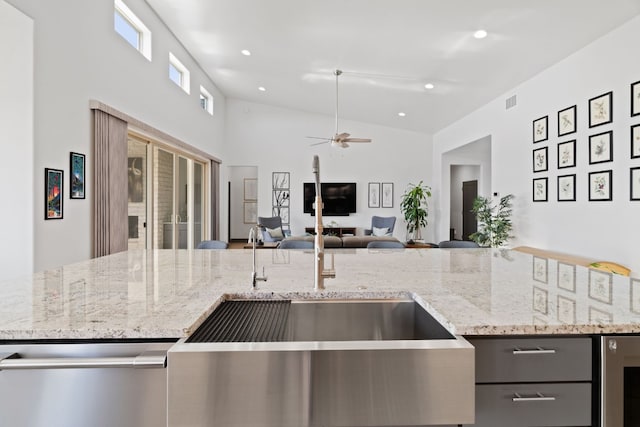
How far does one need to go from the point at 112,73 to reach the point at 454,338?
15.3ft

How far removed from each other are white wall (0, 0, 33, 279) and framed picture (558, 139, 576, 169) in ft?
17.8

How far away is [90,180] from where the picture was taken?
392 centimetres

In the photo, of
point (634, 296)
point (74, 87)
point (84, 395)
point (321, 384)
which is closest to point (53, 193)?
point (74, 87)

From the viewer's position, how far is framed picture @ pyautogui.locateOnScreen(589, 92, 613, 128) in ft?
12.2

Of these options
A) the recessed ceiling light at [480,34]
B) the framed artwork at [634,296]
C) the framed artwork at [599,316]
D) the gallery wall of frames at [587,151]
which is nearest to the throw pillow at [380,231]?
the gallery wall of frames at [587,151]

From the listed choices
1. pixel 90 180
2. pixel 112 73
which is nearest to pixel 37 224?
pixel 90 180

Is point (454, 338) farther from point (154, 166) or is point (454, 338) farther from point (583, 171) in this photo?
point (154, 166)

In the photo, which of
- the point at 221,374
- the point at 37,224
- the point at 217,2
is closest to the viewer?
the point at 221,374

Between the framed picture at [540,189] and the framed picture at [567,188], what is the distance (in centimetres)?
29

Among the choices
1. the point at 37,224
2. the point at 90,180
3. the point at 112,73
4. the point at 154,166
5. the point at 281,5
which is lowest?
the point at 37,224

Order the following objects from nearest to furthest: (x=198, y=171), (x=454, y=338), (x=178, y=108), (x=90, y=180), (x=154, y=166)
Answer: (x=454, y=338)
(x=90, y=180)
(x=154, y=166)
(x=178, y=108)
(x=198, y=171)

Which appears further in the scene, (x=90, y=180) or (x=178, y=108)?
(x=178, y=108)

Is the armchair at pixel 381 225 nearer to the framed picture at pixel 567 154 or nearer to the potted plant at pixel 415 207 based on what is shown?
the potted plant at pixel 415 207

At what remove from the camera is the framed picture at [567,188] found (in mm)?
4281
